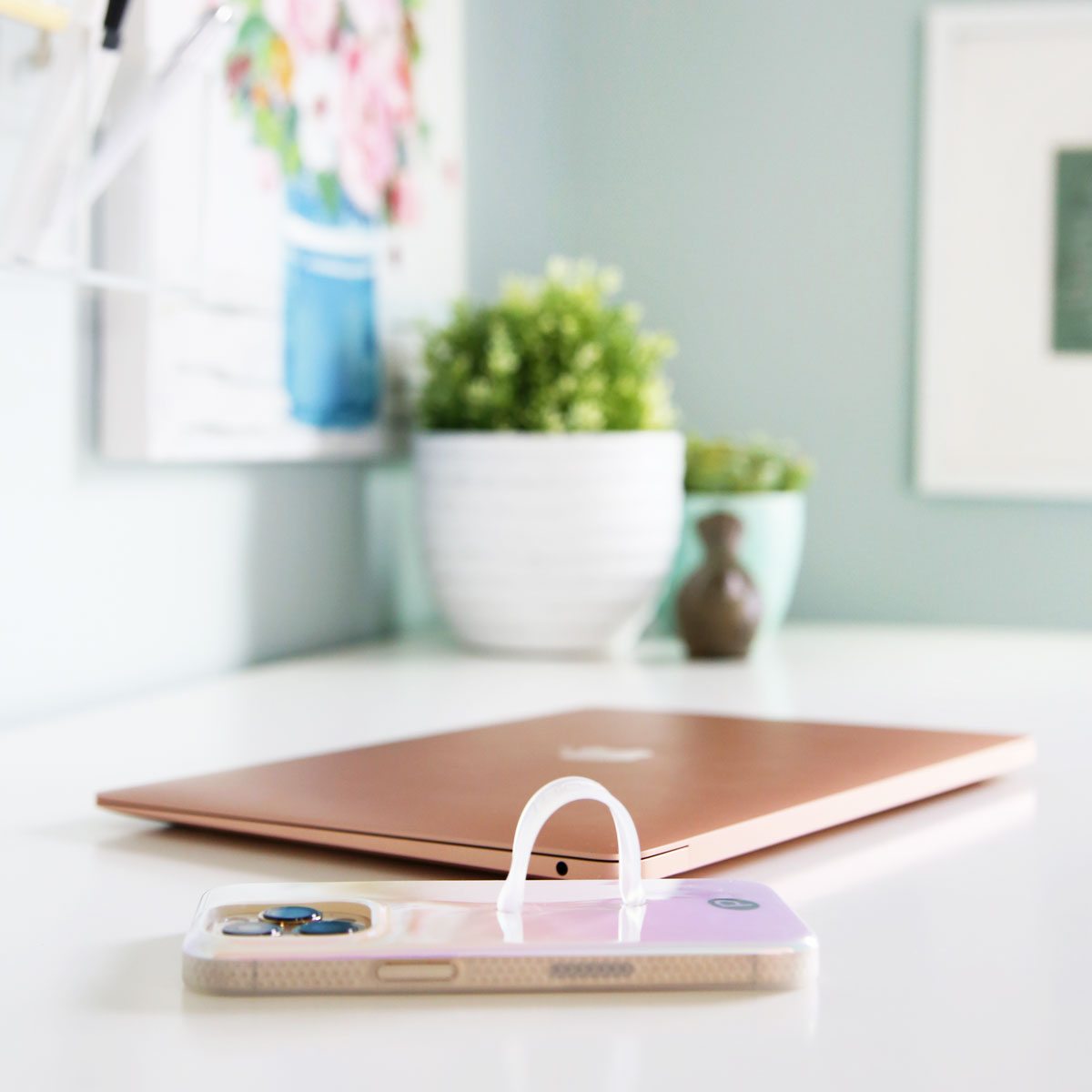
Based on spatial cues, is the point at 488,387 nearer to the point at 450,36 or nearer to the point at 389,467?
the point at 389,467

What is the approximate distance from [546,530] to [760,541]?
25 cm

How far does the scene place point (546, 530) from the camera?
1257 millimetres

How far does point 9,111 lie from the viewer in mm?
888

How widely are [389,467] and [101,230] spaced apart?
0.48 metres

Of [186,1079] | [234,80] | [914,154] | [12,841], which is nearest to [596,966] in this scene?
[186,1079]

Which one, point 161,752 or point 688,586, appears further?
point 688,586

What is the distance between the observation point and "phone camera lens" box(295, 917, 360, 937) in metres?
0.43

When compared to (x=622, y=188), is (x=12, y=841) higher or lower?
lower

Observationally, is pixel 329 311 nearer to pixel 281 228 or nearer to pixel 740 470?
pixel 281 228

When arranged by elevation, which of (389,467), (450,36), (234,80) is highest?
(450,36)

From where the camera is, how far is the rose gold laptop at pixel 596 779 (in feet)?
1.81

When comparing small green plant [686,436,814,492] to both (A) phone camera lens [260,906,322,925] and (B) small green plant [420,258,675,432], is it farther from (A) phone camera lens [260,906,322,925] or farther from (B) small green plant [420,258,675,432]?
(A) phone camera lens [260,906,322,925]

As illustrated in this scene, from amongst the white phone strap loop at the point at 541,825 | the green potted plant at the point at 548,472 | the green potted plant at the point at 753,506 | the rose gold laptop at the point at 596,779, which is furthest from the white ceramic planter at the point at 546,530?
the white phone strap loop at the point at 541,825

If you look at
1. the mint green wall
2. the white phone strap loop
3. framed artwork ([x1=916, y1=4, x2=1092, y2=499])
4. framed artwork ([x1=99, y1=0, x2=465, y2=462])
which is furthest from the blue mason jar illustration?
the white phone strap loop
